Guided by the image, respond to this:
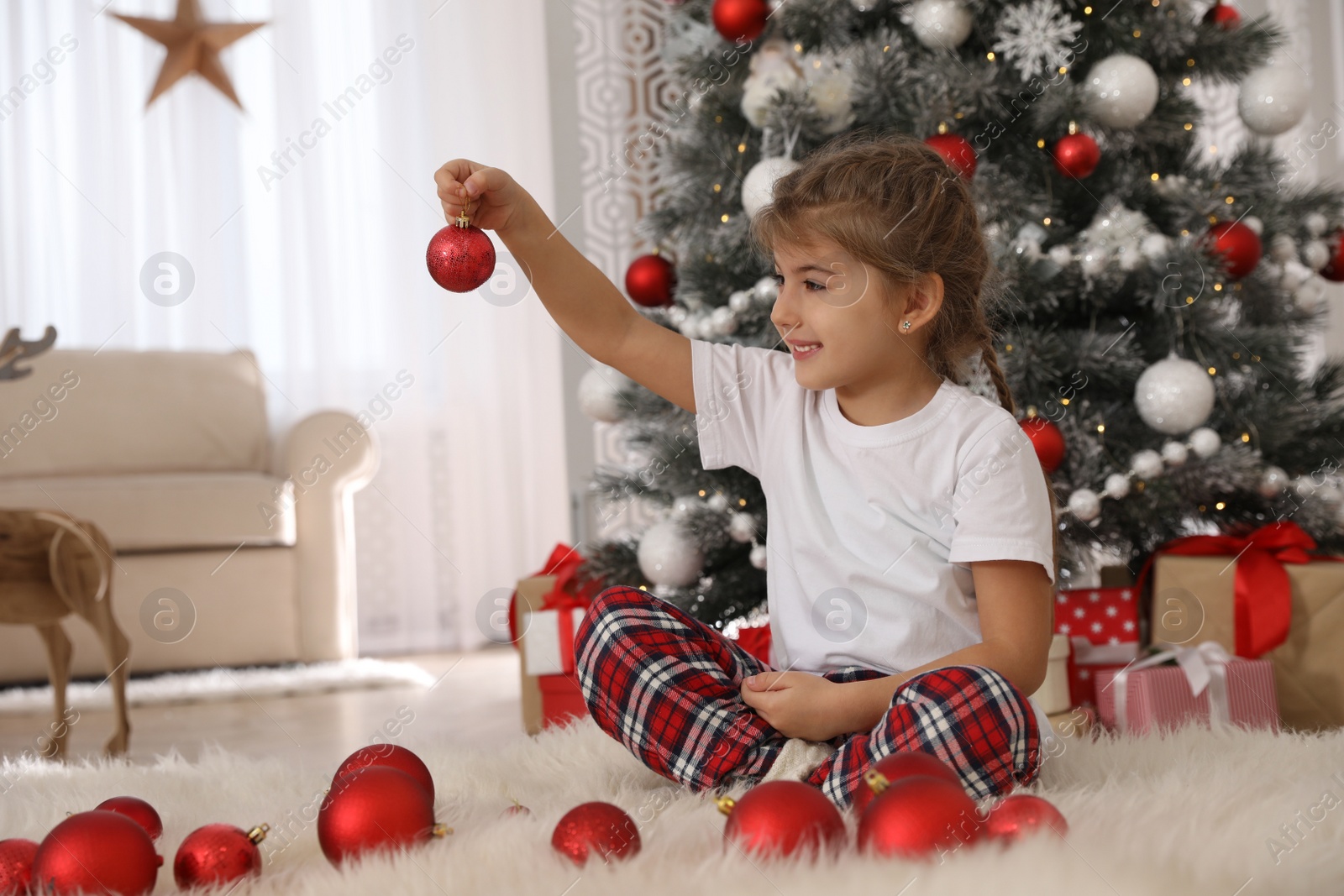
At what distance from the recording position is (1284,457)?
1.47 m

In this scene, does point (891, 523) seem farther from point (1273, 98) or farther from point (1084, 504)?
point (1273, 98)

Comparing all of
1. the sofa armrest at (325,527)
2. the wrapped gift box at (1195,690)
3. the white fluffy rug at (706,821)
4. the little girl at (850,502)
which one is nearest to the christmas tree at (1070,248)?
the wrapped gift box at (1195,690)

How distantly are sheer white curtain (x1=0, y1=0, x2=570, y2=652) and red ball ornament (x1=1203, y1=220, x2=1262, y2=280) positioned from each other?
179cm

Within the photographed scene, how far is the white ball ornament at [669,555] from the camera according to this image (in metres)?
1.42

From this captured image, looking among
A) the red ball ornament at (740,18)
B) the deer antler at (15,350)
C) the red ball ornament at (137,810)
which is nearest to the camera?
the red ball ornament at (137,810)

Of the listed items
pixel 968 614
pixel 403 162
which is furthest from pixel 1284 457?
pixel 403 162

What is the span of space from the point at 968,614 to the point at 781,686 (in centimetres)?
19

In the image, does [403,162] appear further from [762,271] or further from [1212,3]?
[1212,3]

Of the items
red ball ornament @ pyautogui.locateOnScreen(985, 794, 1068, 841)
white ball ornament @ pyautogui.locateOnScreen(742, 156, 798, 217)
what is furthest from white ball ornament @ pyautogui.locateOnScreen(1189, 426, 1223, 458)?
red ball ornament @ pyautogui.locateOnScreen(985, 794, 1068, 841)

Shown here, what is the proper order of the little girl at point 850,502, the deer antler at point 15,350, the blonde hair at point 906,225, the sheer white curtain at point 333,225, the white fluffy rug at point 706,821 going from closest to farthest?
the white fluffy rug at point 706,821 < the little girl at point 850,502 < the blonde hair at point 906,225 < the deer antler at point 15,350 < the sheer white curtain at point 333,225

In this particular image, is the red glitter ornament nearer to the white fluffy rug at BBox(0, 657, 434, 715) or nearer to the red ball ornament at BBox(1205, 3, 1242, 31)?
the red ball ornament at BBox(1205, 3, 1242, 31)

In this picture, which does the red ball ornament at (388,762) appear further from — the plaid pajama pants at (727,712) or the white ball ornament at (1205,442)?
the white ball ornament at (1205,442)

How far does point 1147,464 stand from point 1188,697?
0.26 metres

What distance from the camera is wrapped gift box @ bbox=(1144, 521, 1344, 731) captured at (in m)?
1.30
